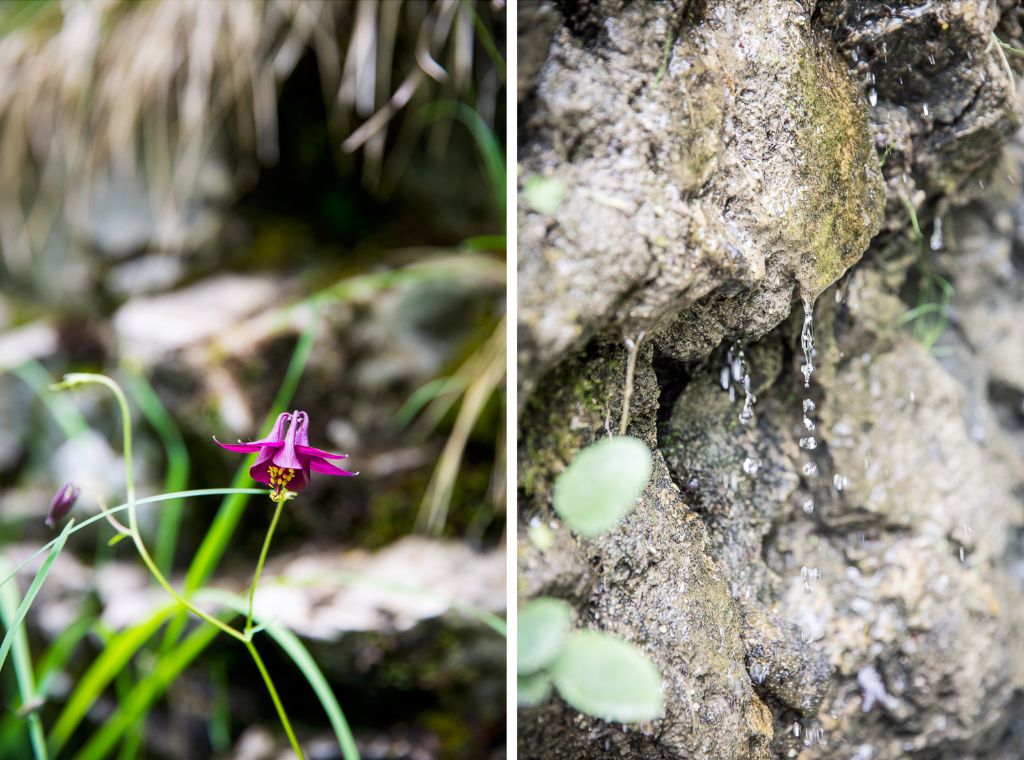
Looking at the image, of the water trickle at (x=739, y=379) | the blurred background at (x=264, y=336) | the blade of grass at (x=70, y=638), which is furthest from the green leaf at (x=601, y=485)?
the blade of grass at (x=70, y=638)

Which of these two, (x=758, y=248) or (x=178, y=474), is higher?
(x=758, y=248)

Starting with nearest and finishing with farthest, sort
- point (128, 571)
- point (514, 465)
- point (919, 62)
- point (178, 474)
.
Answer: point (514, 465), point (919, 62), point (178, 474), point (128, 571)

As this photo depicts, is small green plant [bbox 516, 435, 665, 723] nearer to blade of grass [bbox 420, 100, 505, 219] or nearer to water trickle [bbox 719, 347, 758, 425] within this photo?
water trickle [bbox 719, 347, 758, 425]

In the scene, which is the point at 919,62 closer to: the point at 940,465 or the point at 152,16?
the point at 940,465

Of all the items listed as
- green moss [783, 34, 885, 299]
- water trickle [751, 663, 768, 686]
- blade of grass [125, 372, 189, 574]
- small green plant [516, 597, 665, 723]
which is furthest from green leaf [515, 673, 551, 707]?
blade of grass [125, 372, 189, 574]

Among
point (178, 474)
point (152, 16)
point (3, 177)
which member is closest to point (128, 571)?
point (178, 474)

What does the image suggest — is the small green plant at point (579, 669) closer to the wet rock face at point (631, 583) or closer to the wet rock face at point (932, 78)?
the wet rock face at point (631, 583)

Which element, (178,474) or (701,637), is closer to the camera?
(701,637)
